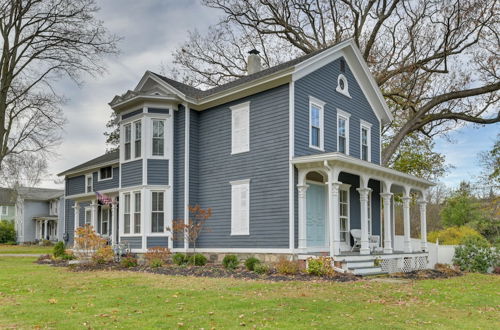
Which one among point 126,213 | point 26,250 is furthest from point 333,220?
point 26,250

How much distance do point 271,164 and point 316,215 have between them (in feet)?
8.40

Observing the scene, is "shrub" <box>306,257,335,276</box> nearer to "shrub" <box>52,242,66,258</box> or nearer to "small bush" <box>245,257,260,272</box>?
"small bush" <box>245,257,260,272</box>

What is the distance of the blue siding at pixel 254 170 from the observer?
1534cm

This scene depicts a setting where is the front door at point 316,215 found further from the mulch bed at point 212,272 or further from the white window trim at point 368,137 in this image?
the white window trim at point 368,137

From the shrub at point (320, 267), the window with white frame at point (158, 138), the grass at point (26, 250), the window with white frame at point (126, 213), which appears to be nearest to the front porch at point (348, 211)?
the shrub at point (320, 267)

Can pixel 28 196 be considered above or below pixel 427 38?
below

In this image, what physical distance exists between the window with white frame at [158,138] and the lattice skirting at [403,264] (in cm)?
906

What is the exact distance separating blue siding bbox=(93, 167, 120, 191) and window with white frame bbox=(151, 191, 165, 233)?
6.78 m

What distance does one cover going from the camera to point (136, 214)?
1828 centimetres

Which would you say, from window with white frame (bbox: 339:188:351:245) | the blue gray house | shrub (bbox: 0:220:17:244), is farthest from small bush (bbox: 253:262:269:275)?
shrub (bbox: 0:220:17:244)

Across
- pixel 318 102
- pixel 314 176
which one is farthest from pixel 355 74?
pixel 314 176

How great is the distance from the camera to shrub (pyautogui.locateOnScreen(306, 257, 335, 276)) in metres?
13.5

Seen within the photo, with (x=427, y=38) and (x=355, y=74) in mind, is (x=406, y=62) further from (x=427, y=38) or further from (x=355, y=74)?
(x=355, y=74)

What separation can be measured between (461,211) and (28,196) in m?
44.1
